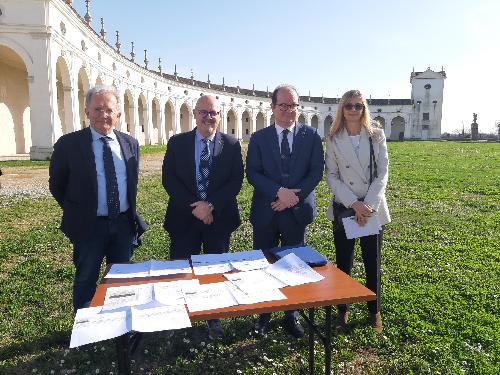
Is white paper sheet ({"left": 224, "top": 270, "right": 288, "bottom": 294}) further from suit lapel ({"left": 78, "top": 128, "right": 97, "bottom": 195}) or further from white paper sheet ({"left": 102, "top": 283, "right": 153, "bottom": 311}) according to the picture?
suit lapel ({"left": 78, "top": 128, "right": 97, "bottom": 195})

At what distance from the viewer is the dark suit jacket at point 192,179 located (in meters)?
4.04

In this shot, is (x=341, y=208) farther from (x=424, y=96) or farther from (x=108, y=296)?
(x=424, y=96)

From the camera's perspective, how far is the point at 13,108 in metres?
28.5

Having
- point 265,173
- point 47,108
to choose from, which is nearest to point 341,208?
point 265,173

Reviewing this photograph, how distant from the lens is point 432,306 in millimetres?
4508

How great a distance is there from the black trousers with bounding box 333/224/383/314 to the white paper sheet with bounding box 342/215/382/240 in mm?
174

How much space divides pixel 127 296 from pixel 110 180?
1392mm

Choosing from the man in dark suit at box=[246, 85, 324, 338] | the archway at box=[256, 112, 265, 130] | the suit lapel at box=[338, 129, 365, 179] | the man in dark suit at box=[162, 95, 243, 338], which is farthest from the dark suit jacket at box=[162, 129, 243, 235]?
the archway at box=[256, 112, 265, 130]

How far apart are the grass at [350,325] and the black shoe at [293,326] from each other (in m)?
0.10

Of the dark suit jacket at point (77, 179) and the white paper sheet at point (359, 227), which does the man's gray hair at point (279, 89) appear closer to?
the white paper sheet at point (359, 227)

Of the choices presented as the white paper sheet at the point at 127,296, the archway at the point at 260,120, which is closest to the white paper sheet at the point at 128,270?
the white paper sheet at the point at 127,296

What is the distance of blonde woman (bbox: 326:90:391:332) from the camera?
398 centimetres

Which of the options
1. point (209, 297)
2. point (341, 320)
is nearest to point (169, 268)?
point (209, 297)

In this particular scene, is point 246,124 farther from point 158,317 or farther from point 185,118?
point 158,317
